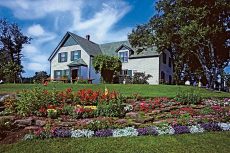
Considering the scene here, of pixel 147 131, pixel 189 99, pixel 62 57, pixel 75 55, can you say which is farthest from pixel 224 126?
pixel 62 57

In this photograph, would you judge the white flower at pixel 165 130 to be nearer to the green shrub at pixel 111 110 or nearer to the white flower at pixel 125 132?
the white flower at pixel 125 132

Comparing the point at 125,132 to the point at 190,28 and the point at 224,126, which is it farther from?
the point at 190,28

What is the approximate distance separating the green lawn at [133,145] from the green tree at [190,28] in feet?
68.8

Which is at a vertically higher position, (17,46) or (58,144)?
(17,46)

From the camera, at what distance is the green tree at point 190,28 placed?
29.8 meters

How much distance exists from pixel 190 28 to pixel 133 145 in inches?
863

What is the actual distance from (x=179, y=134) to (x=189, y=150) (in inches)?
62.7

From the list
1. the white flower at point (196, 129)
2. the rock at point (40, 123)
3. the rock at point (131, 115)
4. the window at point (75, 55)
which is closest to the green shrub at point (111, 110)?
the rock at point (131, 115)

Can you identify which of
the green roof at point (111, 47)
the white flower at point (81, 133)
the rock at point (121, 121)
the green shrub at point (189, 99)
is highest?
the green roof at point (111, 47)

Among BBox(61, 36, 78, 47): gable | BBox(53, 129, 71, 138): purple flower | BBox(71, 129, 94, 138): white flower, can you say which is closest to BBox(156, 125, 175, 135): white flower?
BBox(71, 129, 94, 138): white flower

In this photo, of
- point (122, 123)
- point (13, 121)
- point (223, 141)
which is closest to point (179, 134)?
point (223, 141)

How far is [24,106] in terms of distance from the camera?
466 inches

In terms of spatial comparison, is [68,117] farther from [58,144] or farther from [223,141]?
[223,141]

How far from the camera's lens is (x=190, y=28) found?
93.0 feet
